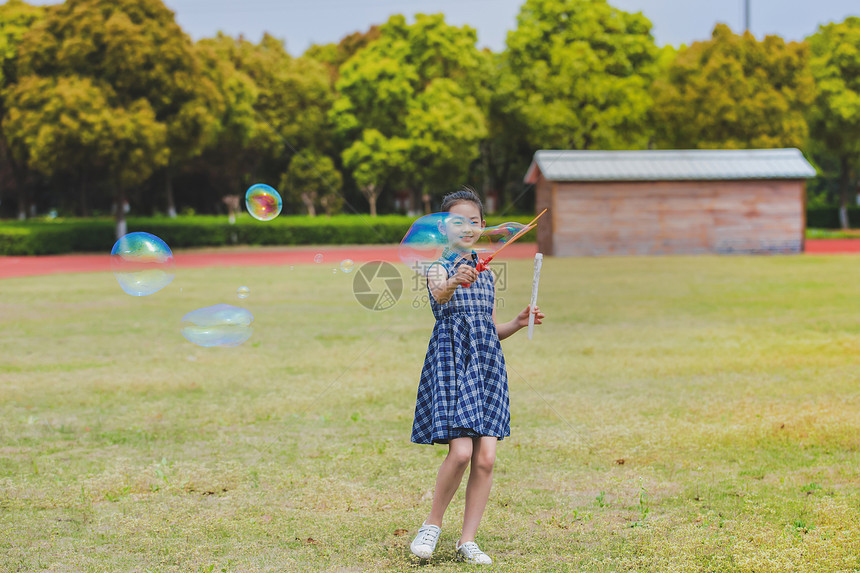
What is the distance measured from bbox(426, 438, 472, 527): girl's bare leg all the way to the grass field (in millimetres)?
238

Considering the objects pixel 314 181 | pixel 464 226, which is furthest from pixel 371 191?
pixel 464 226

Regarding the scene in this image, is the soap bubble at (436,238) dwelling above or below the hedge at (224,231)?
above

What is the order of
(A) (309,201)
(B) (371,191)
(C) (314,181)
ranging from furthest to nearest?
(C) (314,181)
(A) (309,201)
(B) (371,191)

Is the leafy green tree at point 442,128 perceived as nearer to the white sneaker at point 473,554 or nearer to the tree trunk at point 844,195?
the tree trunk at point 844,195

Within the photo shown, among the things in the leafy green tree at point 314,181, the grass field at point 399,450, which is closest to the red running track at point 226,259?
the grass field at point 399,450

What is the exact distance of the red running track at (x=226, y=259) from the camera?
84.2 feet

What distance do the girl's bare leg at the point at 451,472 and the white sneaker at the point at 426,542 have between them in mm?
41

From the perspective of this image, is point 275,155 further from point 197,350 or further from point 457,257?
point 457,257

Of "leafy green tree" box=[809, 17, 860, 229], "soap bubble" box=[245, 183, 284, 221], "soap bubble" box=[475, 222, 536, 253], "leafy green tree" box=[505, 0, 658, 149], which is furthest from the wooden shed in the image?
"soap bubble" box=[475, 222, 536, 253]

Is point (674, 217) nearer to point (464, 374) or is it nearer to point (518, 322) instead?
point (518, 322)

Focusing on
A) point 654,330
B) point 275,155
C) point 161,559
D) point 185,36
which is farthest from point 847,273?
point 275,155

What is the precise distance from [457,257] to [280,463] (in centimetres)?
233

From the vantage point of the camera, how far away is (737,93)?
131ft

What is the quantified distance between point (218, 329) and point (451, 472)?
122 inches
